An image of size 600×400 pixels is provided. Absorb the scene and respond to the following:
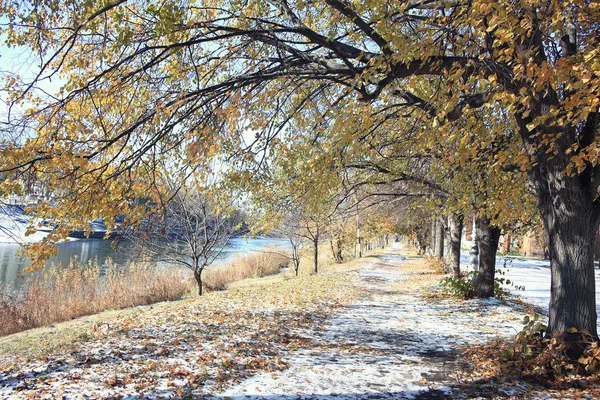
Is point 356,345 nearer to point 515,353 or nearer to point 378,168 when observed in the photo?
point 515,353

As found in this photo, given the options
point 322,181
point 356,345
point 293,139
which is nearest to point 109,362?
point 356,345

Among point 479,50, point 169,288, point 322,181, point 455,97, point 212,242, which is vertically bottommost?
point 169,288

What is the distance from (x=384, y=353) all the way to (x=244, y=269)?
17011 millimetres

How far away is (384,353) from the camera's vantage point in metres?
6.54

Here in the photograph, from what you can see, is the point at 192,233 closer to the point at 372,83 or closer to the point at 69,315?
the point at 69,315

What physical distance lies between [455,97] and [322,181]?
10.5 feet

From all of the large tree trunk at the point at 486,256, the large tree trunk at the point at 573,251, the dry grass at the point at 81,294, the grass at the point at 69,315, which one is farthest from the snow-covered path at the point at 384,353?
the dry grass at the point at 81,294

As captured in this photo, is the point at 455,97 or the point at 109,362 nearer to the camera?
the point at 455,97

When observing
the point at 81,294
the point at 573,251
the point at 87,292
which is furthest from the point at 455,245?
the point at 81,294

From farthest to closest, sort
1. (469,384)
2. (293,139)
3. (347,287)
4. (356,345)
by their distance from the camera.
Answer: (347,287) → (293,139) → (356,345) → (469,384)

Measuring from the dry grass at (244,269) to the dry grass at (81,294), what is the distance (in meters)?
1.63

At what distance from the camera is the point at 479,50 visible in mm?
5316

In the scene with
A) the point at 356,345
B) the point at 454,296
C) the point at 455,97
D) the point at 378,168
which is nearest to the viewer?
the point at 455,97

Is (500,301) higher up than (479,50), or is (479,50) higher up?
(479,50)
